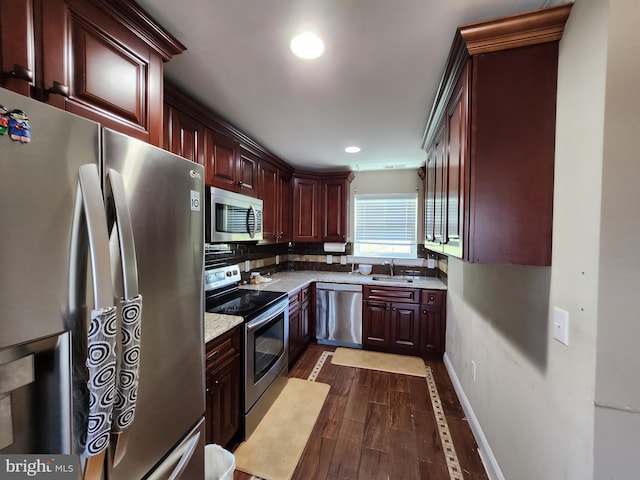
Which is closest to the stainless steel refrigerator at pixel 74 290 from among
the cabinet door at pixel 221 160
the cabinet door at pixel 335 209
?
the cabinet door at pixel 221 160

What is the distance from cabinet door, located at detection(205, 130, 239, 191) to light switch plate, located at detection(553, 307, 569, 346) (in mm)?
2135

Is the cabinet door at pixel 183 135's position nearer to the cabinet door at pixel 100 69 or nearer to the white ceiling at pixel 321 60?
the white ceiling at pixel 321 60

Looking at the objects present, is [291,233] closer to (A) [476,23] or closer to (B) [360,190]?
(B) [360,190]

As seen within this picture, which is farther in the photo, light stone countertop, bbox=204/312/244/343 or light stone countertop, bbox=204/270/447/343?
light stone countertop, bbox=204/270/447/343

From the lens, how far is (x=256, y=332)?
191 cm

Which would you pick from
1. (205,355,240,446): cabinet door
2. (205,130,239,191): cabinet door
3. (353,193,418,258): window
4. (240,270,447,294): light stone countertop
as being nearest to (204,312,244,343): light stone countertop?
(205,355,240,446): cabinet door

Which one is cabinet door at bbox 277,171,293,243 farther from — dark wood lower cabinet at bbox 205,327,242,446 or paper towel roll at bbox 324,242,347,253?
dark wood lower cabinet at bbox 205,327,242,446

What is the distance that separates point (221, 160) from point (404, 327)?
2.70 m

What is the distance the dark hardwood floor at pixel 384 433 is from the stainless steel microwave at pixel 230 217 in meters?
1.52

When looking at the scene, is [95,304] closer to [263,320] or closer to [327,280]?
[263,320]

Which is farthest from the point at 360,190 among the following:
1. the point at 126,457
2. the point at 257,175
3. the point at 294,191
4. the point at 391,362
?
the point at 126,457

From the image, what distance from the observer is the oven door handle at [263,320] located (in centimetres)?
182

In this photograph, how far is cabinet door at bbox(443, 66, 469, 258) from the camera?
3.99ft

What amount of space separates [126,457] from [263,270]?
2.64 metres
